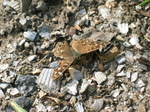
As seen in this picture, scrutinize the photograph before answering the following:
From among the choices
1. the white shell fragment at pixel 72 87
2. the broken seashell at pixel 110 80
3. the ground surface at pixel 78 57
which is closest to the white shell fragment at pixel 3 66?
the ground surface at pixel 78 57

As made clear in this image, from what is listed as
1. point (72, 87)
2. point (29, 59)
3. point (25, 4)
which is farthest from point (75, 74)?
point (25, 4)

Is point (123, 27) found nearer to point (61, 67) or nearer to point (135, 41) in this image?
point (135, 41)

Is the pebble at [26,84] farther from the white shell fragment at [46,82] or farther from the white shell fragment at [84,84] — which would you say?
the white shell fragment at [84,84]

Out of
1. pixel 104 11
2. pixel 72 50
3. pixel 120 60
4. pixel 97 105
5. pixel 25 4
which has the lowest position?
pixel 97 105

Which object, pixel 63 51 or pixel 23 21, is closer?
pixel 63 51

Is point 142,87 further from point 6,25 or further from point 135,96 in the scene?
point 6,25

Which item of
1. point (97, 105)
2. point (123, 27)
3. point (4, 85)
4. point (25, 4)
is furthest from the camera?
point (25, 4)

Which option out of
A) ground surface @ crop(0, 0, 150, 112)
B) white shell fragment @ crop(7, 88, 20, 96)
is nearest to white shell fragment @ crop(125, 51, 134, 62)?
ground surface @ crop(0, 0, 150, 112)
